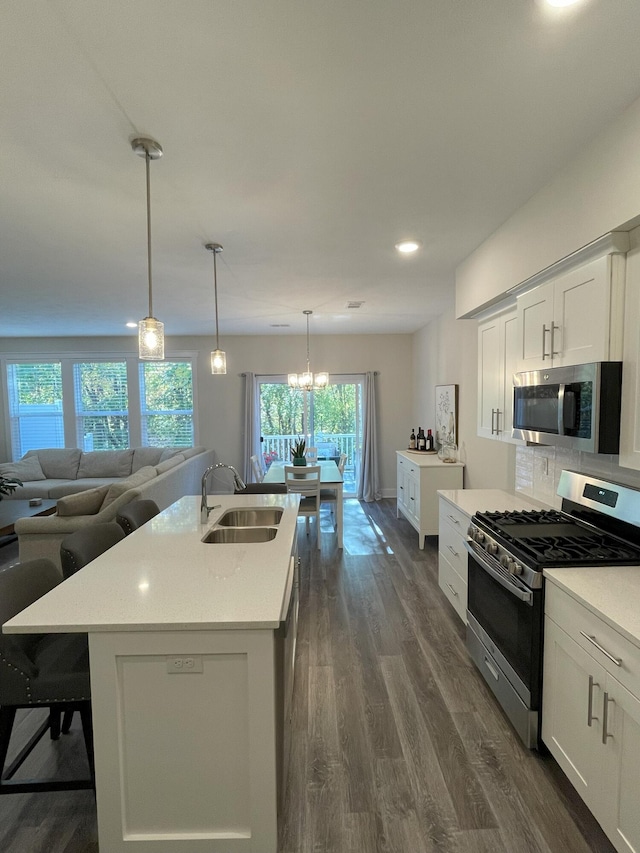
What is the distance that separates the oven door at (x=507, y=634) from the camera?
5.82 feet

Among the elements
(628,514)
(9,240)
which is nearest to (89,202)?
(9,240)

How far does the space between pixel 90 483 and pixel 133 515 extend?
12.3 feet

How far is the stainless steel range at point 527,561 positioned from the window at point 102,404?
19.7 ft

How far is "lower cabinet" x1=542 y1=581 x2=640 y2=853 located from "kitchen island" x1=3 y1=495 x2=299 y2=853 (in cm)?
108

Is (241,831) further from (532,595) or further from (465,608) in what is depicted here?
→ (465,608)

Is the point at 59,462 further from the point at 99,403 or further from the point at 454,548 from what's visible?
the point at 454,548

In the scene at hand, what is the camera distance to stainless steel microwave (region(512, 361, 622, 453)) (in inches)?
67.6

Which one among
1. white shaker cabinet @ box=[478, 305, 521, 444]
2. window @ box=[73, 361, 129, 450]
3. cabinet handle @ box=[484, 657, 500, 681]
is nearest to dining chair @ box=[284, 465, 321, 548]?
white shaker cabinet @ box=[478, 305, 521, 444]

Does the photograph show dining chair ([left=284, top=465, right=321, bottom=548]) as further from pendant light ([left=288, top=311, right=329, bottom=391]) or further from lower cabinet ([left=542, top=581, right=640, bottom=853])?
lower cabinet ([left=542, top=581, right=640, bottom=853])

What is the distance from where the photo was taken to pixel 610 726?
1.35m

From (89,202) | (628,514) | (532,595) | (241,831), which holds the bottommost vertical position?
(241,831)

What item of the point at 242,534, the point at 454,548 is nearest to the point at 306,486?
the point at 454,548

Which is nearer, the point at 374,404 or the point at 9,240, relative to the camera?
the point at 9,240

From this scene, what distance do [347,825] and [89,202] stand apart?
3068 millimetres
